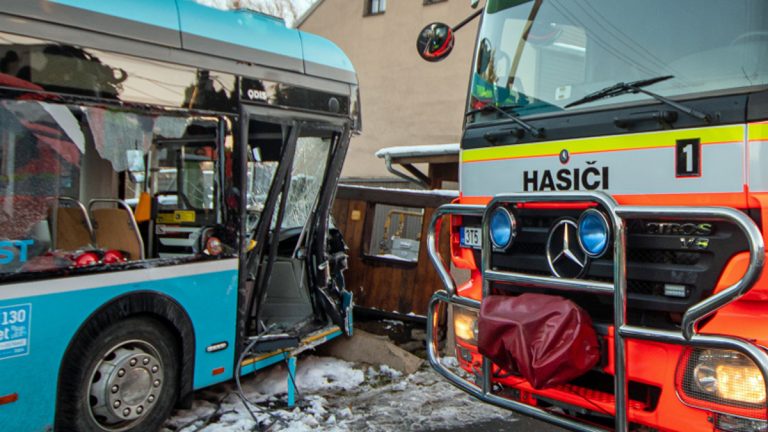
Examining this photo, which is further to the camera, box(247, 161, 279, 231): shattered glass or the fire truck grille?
box(247, 161, 279, 231): shattered glass

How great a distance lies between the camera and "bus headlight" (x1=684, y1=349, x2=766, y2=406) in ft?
8.15

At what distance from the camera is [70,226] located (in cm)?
436

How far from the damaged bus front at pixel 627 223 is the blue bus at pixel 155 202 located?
6.58 ft

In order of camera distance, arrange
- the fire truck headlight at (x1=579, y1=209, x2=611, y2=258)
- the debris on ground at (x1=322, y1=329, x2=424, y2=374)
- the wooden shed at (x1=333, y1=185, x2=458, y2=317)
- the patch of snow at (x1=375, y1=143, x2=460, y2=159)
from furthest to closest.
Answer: the patch of snow at (x1=375, y1=143, x2=460, y2=159)
the wooden shed at (x1=333, y1=185, x2=458, y2=317)
the debris on ground at (x1=322, y1=329, x2=424, y2=374)
the fire truck headlight at (x1=579, y1=209, x2=611, y2=258)

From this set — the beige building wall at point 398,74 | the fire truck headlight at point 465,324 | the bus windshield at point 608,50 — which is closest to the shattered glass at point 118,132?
the bus windshield at point 608,50

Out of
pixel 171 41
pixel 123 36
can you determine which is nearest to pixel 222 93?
pixel 171 41

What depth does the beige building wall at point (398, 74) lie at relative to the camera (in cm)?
1609

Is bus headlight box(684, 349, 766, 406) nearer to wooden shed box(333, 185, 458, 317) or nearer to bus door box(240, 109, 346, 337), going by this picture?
bus door box(240, 109, 346, 337)

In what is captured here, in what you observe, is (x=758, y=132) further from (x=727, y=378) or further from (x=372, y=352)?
(x=372, y=352)

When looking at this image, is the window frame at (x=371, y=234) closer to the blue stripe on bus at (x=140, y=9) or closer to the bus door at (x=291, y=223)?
the bus door at (x=291, y=223)

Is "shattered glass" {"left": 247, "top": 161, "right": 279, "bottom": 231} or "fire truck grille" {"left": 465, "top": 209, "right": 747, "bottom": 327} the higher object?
"shattered glass" {"left": 247, "top": 161, "right": 279, "bottom": 231}

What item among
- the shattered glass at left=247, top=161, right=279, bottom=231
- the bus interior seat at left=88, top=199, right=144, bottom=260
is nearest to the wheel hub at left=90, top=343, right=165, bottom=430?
the bus interior seat at left=88, top=199, right=144, bottom=260

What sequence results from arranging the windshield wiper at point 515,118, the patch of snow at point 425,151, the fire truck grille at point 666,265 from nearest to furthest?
the fire truck grille at point 666,265 < the windshield wiper at point 515,118 < the patch of snow at point 425,151

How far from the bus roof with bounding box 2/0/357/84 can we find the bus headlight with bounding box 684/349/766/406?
374 cm
